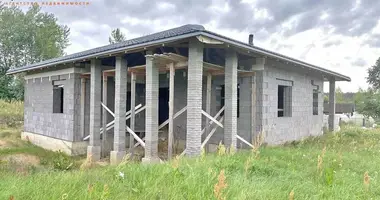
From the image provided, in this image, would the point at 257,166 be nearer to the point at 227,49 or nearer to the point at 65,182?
the point at 65,182

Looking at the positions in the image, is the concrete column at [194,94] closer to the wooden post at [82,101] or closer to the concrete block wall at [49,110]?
the wooden post at [82,101]

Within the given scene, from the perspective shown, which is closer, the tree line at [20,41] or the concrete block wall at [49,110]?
the concrete block wall at [49,110]

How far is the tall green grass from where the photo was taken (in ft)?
66.8

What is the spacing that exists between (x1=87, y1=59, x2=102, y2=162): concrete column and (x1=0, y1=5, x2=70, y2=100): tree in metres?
20.2

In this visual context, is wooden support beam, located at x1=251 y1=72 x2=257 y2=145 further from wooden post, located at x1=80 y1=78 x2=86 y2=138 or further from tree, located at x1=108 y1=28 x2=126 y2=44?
tree, located at x1=108 y1=28 x2=126 y2=44

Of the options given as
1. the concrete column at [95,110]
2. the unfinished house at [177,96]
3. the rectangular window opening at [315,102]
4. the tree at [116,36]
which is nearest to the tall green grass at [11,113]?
the unfinished house at [177,96]

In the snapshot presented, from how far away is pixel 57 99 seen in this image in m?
12.5

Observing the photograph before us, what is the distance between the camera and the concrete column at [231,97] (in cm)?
784

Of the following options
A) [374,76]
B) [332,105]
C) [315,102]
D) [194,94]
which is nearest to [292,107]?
[315,102]

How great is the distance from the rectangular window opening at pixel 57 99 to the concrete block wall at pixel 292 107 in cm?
814

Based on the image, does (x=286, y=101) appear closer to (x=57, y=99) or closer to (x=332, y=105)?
(x=332, y=105)

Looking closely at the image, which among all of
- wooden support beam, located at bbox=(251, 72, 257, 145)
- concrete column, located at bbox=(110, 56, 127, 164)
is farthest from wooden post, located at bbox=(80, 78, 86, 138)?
wooden support beam, located at bbox=(251, 72, 257, 145)

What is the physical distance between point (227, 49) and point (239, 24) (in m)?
8.13

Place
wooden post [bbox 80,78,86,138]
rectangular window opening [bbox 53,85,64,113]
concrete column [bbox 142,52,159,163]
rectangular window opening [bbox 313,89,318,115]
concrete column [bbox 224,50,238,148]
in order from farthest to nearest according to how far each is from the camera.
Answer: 1. rectangular window opening [bbox 313,89,318,115]
2. rectangular window opening [bbox 53,85,64,113]
3. wooden post [bbox 80,78,86,138]
4. concrete column [bbox 224,50,238,148]
5. concrete column [bbox 142,52,159,163]
